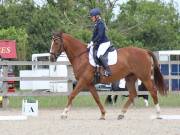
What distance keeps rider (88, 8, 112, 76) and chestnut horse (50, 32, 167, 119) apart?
28cm

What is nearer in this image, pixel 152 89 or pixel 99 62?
pixel 99 62

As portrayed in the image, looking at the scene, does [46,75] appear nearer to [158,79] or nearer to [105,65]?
[158,79]

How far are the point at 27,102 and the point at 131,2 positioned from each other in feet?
136

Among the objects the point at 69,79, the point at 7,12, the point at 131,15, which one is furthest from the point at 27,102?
the point at 131,15

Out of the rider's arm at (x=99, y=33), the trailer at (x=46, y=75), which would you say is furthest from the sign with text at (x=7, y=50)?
the rider's arm at (x=99, y=33)

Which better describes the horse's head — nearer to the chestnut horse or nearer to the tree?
the chestnut horse

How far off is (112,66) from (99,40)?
78 cm

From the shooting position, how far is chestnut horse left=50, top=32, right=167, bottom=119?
13453 mm

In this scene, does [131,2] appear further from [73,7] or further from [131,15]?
[73,7]

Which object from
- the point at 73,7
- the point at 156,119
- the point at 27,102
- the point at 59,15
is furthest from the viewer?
the point at 73,7

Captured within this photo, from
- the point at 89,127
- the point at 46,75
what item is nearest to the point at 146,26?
the point at 46,75

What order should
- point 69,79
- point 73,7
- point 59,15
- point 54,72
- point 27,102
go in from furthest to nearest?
point 73,7 < point 59,15 < point 54,72 < point 69,79 < point 27,102

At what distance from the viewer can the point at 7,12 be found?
163 ft

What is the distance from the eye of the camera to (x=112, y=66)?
1362 cm
